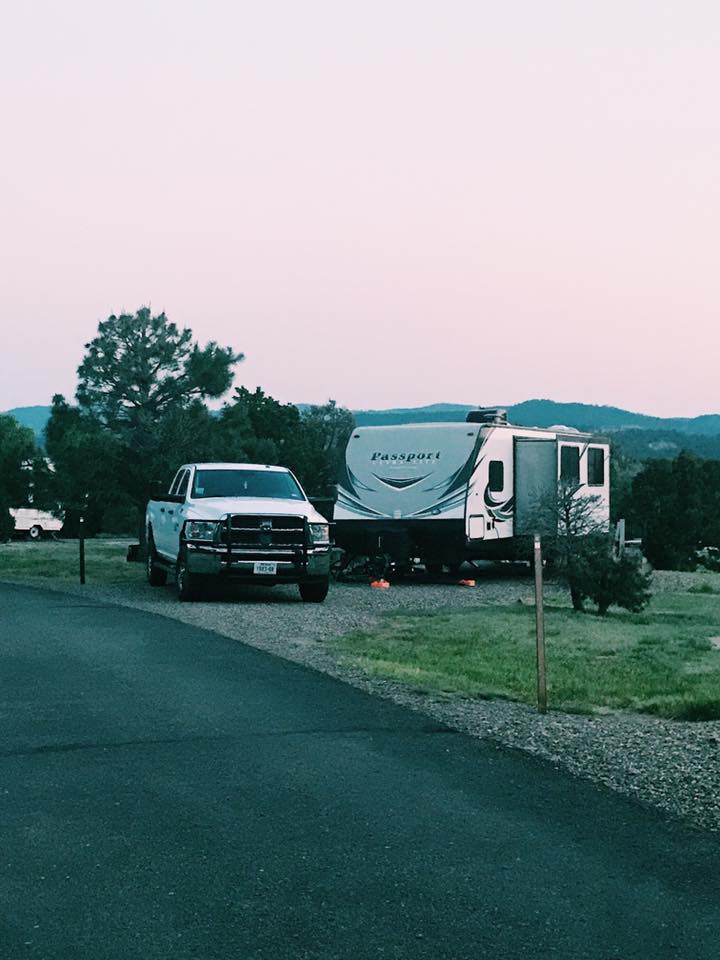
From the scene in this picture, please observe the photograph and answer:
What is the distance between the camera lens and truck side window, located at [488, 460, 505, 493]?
2373 cm

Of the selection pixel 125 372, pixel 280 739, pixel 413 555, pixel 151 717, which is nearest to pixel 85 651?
pixel 151 717

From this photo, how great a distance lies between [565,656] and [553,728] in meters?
5.99

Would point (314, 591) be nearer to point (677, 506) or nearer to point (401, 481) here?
point (401, 481)

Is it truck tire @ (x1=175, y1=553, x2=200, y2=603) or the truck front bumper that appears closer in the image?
the truck front bumper

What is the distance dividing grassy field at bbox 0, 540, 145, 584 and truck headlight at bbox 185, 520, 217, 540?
5705 mm

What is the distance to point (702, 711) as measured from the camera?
10164 mm

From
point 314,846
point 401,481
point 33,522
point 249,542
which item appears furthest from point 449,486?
point 33,522

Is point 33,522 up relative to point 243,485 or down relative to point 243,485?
down

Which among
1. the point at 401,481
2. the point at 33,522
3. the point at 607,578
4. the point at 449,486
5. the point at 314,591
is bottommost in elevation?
the point at 314,591

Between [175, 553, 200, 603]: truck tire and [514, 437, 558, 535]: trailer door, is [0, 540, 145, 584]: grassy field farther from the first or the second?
[514, 437, 558, 535]: trailer door

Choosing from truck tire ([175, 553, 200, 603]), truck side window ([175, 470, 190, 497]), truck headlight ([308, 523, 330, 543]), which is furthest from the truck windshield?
truck tire ([175, 553, 200, 603])

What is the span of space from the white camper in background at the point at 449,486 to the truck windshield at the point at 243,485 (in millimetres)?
Answer: 3287

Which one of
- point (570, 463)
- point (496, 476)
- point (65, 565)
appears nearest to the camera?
point (496, 476)

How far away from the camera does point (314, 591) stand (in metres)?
20.0
